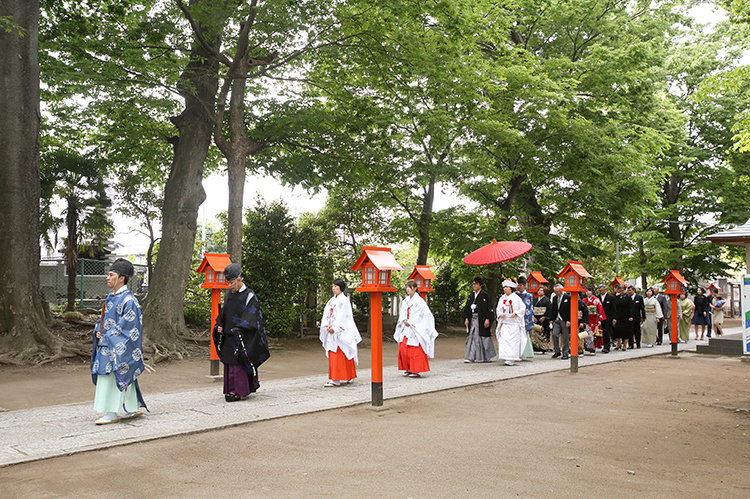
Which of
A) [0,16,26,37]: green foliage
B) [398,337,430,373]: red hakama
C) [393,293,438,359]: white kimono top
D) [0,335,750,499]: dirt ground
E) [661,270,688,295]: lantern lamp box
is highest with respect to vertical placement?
[0,16,26,37]: green foliage

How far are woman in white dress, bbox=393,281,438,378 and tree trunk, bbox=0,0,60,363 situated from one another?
256 inches

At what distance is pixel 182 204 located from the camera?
13.5 meters

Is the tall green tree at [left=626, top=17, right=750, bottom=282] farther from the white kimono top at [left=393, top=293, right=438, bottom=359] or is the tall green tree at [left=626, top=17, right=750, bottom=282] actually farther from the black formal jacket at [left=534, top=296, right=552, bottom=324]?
the white kimono top at [left=393, top=293, right=438, bottom=359]

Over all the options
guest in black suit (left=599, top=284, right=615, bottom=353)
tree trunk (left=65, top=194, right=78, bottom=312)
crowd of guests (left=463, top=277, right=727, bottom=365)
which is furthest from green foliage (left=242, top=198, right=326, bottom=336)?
guest in black suit (left=599, top=284, right=615, bottom=353)

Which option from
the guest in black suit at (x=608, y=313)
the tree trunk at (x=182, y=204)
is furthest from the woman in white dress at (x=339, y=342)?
the guest in black suit at (x=608, y=313)

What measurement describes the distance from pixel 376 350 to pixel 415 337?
271cm

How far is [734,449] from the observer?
574 cm

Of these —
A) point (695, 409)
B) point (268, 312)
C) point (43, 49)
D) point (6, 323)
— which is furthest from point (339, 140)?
point (695, 409)

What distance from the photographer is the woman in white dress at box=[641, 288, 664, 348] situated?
18.1 metres

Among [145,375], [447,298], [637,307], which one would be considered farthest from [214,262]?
[447,298]

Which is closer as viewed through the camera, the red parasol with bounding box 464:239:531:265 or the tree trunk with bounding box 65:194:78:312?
the red parasol with bounding box 464:239:531:265

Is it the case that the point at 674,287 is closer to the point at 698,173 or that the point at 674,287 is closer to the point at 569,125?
the point at 569,125

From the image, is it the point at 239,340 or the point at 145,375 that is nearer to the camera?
the point at 239,340

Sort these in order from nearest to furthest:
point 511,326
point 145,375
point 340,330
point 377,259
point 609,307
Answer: point 377,259, point 340,330, point 145,375, point 511,326, point 609,307
